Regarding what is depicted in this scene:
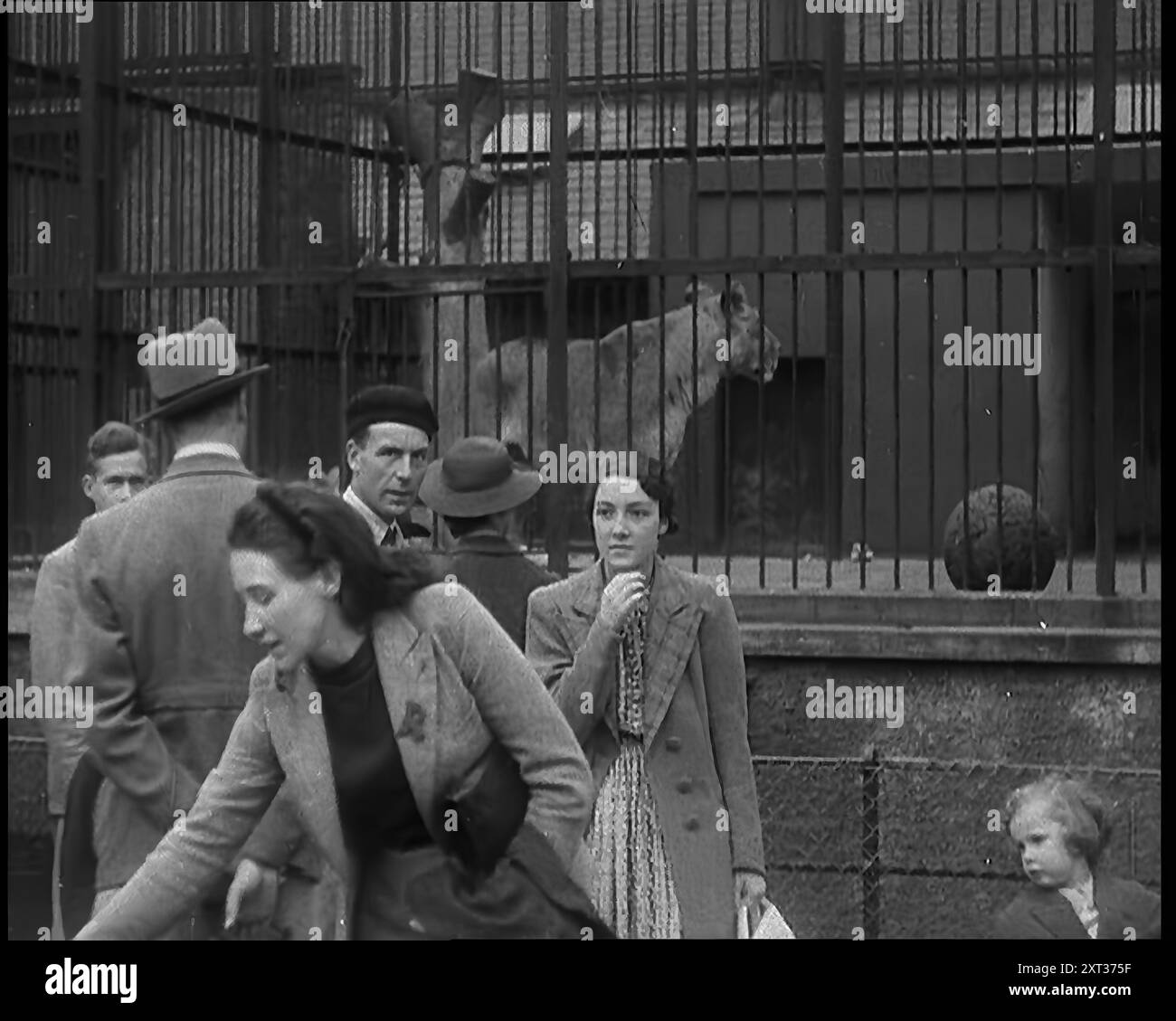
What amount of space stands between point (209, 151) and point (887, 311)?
16.1ft

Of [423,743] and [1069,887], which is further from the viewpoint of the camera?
[1069,887]

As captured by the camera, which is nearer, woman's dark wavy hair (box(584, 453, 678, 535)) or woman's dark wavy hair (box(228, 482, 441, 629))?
woman's dark wavy hair (box(228, 482, 441, 629))

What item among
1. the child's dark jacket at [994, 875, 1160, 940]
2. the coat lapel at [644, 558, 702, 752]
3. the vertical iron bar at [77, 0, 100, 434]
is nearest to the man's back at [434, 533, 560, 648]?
the coat lapel at [644, 558, 702, 752]

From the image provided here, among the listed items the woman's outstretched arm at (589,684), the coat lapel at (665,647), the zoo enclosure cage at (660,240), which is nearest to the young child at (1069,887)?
the coat lapel at (665,647)

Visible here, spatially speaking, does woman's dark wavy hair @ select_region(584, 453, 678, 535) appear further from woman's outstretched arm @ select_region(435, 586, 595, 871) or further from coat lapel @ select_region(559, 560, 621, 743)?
woman's outstretched arm @ select_region(435, 586, 595, 871)

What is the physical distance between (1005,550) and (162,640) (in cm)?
384

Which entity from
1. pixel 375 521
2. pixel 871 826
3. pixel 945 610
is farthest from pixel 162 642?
pixel 945 610

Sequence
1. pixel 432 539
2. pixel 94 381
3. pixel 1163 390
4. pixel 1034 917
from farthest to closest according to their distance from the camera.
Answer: pixel 94 381 → pixel 432 539 → pixel 1163 390 → pixel 1034 917

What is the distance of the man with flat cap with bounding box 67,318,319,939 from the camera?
6109 millimetres

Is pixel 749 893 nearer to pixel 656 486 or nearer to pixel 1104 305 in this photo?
pixel 656 486

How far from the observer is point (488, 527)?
728 cm
